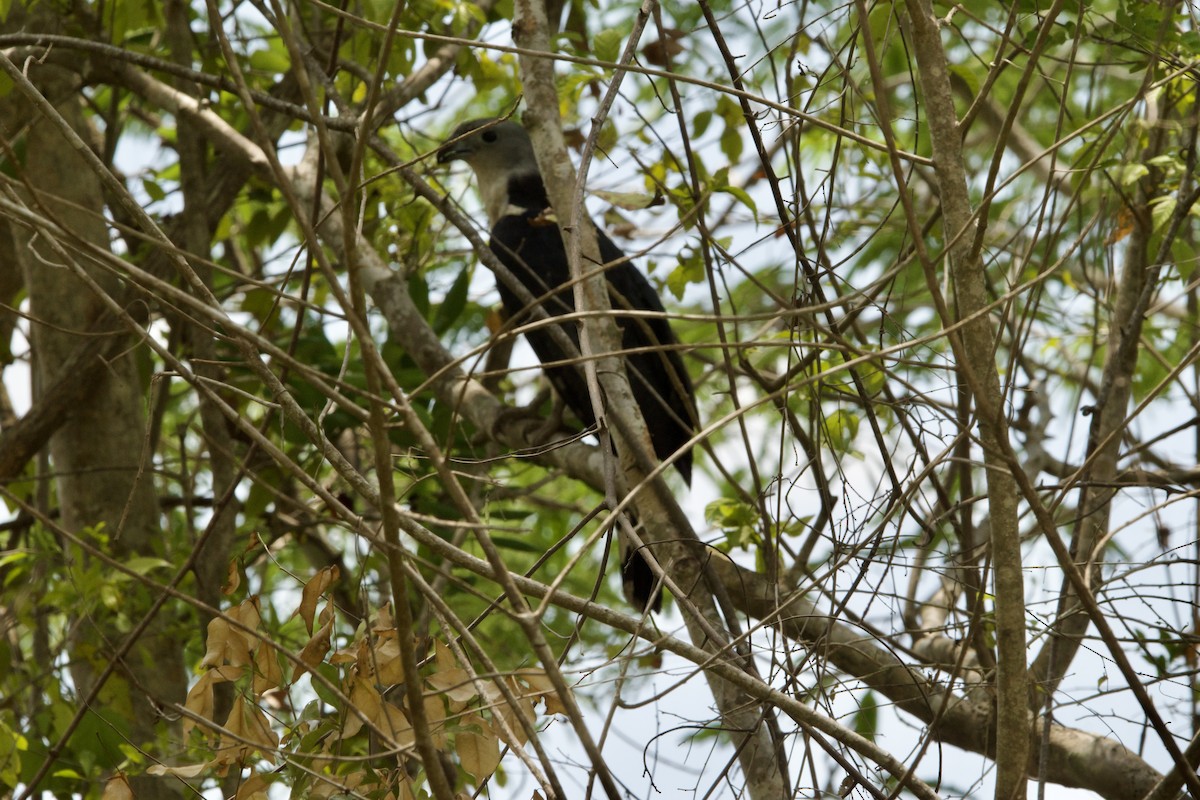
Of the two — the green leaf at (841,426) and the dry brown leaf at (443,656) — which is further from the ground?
the green leaf at (841,426)

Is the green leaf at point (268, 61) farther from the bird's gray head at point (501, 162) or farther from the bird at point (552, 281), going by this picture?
the bird's gray head at point (501, 162)

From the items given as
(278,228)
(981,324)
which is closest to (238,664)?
(981,324)

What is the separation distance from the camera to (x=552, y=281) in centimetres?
471

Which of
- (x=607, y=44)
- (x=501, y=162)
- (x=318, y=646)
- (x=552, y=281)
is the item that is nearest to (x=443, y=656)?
(x=318, y=646)

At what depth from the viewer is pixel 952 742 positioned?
2.80 meters

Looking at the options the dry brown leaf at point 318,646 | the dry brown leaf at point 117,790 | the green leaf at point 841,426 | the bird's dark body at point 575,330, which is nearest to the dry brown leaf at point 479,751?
the dry brown leaf at point 318,646

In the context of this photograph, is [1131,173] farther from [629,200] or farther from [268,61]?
[268,61]

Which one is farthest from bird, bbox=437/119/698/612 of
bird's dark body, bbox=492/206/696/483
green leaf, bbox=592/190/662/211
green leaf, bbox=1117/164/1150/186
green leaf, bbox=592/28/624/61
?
green leaf, bbox=1117/164/1150/186

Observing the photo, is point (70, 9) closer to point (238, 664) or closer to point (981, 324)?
point (238, 664)

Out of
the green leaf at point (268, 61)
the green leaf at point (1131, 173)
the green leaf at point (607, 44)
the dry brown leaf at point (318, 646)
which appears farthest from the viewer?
the green leaf at point (268, 61)

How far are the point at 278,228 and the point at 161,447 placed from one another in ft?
4.60

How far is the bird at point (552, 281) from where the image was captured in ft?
13.8

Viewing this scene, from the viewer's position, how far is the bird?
420 cm

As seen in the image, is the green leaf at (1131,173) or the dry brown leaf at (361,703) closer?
the dry brown leaf at (361,703)
